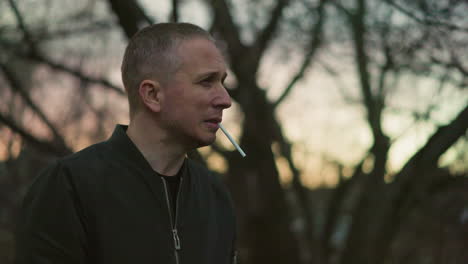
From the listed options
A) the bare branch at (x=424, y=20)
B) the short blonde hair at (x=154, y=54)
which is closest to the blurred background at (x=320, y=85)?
the bare branch at (x=424, y=20)

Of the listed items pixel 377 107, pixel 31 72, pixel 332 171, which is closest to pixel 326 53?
pixel 377 107

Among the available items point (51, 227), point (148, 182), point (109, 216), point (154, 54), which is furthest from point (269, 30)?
point (51, 227)

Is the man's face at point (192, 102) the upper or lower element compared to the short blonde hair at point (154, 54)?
lower

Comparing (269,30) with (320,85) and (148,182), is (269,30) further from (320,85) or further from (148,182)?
(148,182)

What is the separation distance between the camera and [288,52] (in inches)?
302

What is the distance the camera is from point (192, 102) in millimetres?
2184

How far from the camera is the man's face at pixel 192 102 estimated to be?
2.18 m

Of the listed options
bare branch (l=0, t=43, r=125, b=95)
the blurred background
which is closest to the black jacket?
the blurred background

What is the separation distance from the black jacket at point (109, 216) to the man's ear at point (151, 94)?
0.46 feet

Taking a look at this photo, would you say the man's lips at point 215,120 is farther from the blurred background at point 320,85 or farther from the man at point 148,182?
the blurred background at point 320,85

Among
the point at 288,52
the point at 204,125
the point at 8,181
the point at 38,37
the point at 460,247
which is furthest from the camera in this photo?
the point at 8,181

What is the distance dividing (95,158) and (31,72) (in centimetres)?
950

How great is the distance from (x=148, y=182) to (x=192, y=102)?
30 cm

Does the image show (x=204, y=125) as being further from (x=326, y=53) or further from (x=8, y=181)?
(x=8, y=181)
